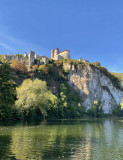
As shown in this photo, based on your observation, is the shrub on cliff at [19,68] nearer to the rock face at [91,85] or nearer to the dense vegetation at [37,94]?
the dense vegetation at [37,94]

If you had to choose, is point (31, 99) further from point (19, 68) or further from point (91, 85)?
point (91, 85)

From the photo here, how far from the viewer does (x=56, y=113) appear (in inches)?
2470

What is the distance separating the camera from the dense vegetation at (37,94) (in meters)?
19.4

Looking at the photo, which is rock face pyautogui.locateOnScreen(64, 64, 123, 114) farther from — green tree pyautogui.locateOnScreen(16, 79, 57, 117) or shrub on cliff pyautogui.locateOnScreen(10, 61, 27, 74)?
green tree pyautogui.locateOnScreen(16, 79, 57, 117)

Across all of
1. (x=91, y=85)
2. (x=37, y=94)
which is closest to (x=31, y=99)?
(x=37, y=94)

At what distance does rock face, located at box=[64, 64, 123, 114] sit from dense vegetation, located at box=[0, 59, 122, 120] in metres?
3.13

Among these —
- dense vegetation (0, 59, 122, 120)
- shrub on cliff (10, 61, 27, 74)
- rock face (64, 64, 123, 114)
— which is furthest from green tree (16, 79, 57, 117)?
rock face (64, 64, 123, 114)

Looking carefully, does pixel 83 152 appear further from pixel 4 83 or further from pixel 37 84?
pixel 37 84

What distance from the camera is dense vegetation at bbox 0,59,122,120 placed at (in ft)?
63.6

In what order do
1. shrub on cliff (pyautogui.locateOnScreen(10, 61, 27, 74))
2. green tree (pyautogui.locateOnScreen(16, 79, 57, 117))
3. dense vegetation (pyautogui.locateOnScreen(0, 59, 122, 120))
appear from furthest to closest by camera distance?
shrub on cliff (pyautogui.locateOnScreen(10, 61, 27, 74)) → green tree (pyautogui.locateOnScreen(16, 79, 57, 117)) → dense vegetation (pyautogui.locateOnScreen(0, 59, 122, 120))

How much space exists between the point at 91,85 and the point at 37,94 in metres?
59.8

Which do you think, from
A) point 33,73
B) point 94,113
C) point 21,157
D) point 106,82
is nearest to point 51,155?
point 21,157

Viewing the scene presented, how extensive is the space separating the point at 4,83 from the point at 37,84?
87.9 feet

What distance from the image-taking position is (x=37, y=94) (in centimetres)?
4428
